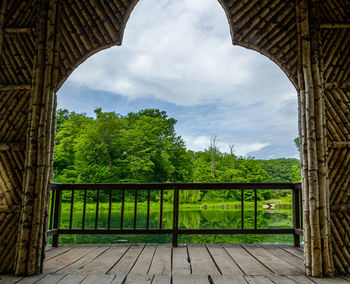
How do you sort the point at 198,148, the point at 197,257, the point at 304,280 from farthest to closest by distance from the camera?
the point at 198,148 → the point at 197,257 → the point at 304,280

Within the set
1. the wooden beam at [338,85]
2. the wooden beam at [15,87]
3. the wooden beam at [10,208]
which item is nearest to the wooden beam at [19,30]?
the wooden beam at [15,87]

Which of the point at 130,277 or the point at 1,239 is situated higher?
the point at 1,239

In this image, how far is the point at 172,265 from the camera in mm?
2650

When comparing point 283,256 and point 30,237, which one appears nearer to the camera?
point 30,237

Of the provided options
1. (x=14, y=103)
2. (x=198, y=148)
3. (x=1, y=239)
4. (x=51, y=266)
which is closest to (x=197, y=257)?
(x=51, y=266)

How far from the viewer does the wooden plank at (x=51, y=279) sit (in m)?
2.16

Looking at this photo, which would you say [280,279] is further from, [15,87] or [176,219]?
[15,87]

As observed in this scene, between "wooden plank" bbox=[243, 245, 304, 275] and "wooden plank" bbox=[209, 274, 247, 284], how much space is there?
0.42m

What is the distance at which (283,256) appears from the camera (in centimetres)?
302

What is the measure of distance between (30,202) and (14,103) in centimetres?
97

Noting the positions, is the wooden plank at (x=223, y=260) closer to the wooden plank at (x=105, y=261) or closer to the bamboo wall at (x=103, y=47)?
the bamboo wall at (x=103, y=47)

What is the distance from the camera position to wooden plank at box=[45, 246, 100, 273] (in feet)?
8.45

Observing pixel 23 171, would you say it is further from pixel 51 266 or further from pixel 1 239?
pixel 51 266

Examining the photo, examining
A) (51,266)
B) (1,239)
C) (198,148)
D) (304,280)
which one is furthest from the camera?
(198,148)
